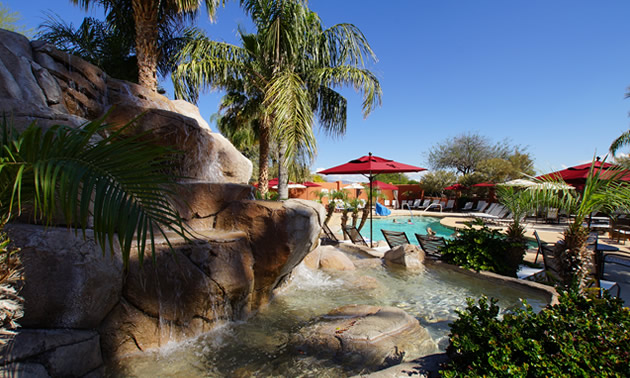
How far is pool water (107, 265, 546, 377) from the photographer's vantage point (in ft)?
10.1

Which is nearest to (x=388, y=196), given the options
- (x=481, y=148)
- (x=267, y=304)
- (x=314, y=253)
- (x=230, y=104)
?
(x=481, y=148)

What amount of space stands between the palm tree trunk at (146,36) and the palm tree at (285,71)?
5.81ft

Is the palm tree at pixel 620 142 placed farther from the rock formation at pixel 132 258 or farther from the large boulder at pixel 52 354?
the large boulder at pixel 52 354

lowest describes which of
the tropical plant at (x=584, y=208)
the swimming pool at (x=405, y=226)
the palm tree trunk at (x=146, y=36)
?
the swimming pool at (x=405, y=226)

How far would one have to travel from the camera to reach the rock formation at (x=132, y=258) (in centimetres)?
258

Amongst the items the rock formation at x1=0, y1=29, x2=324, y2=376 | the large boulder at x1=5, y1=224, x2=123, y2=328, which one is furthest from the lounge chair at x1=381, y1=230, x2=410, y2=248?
the large boulder at x1=5, y1=224, x2=123, y2=328

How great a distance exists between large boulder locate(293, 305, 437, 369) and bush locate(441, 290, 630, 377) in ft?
3.43

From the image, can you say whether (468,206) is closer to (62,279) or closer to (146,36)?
(146,36)

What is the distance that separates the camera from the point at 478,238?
630 centimetres

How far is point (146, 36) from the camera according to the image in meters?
7.63

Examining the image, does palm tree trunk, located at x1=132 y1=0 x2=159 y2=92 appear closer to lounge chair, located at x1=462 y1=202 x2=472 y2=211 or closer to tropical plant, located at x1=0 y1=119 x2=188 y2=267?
tropical plant, located at x1=0 y1=119 x2=188 y2=267

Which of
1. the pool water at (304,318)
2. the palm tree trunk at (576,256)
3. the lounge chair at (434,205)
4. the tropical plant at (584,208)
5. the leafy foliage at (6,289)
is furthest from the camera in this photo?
the lounge chair at (434,205)

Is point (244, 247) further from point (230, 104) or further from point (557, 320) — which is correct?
point (230, 104)

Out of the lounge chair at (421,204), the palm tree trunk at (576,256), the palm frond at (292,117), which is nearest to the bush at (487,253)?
the palm tree trunk at (576,256)
